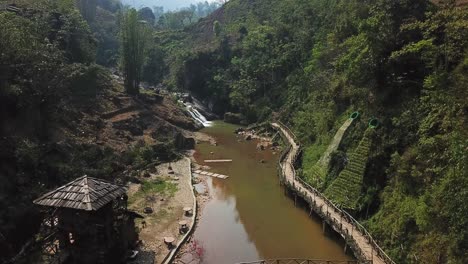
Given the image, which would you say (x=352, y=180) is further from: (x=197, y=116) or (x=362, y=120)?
(x=197, y=116)

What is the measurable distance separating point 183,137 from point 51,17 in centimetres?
2492

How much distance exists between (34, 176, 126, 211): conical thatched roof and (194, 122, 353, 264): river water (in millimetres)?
8033

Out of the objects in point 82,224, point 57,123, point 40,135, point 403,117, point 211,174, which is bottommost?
point 211,174

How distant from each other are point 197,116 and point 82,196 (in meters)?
48.9

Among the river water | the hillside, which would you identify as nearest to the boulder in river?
the hillside

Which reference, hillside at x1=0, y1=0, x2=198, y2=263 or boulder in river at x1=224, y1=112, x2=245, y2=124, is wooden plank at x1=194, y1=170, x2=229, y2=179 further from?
boulder in river at x1=224, y1=112, x2=245, y2=124

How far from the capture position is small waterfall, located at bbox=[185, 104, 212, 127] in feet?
225

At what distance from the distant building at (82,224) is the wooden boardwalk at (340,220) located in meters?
14.3

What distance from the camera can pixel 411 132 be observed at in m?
26.8

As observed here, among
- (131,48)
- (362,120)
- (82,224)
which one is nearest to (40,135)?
(82,224)

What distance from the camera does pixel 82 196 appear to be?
2155 cm

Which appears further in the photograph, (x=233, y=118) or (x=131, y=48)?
(x=233, y=118)

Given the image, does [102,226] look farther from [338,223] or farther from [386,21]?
[386,21]

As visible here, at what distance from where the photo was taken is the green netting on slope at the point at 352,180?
1149 inches
